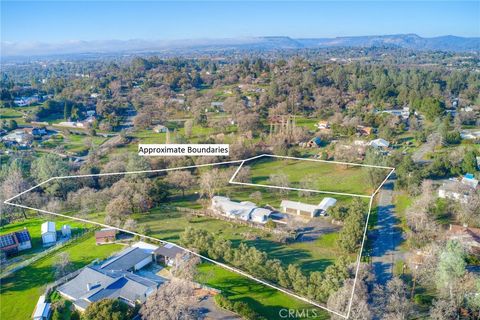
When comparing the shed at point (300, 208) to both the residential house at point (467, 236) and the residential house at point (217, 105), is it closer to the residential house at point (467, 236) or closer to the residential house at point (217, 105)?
the residential house at point (467, 236)

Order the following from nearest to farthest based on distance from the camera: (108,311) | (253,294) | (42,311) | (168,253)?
(108,311) < (42,311) < (253,294) < (168,253)

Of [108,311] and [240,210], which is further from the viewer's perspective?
[240,210]

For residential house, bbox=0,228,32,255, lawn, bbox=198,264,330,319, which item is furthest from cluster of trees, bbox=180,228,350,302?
residential house, bbox=0,228,32,255

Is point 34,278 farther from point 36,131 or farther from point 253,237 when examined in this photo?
point 36,131

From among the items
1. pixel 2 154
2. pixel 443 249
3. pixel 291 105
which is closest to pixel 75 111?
pixel 2 154

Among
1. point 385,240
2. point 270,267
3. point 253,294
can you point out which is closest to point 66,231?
point 253,294

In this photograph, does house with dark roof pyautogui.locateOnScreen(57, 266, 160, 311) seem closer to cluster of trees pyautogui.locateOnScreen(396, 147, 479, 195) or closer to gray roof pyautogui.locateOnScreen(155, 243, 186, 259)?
gray roof pyautogui.locateOnScreen(155, 243, 186, 259)
